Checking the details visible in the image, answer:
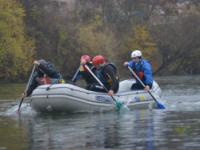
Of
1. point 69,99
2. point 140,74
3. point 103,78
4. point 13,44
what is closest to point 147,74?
point 140,74

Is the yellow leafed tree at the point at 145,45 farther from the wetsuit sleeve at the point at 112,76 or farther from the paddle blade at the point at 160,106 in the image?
the wetsuit sleeve at the point at 112,76

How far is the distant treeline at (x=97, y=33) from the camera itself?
5491cm

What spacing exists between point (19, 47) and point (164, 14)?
35116 mm

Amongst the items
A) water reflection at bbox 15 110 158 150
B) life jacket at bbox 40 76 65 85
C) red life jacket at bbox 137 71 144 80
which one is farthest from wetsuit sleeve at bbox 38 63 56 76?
red life jacket at bbox 137 71 144 80

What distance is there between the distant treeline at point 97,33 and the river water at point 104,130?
3420 cm

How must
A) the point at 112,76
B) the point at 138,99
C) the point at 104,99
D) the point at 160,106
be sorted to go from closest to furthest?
the point at 104,99 < the point at 112,76 < the point at 160,106 < the point at 138,99

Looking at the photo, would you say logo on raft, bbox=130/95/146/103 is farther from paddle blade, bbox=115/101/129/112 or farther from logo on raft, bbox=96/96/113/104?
logo on raft, bbox=96/96/113/104

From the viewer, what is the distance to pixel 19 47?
53.5m

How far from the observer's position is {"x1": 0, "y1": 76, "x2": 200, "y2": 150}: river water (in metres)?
12.6

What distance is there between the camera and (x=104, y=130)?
1502 centimetres

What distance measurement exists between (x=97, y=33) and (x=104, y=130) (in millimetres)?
52921

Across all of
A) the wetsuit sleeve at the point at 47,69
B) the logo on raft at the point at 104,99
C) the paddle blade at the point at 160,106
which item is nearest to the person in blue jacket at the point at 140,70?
the paddle blade at the point at 160,106

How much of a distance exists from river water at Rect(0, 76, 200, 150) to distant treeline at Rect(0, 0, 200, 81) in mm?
34196

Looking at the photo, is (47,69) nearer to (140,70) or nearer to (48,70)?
(48,70)
